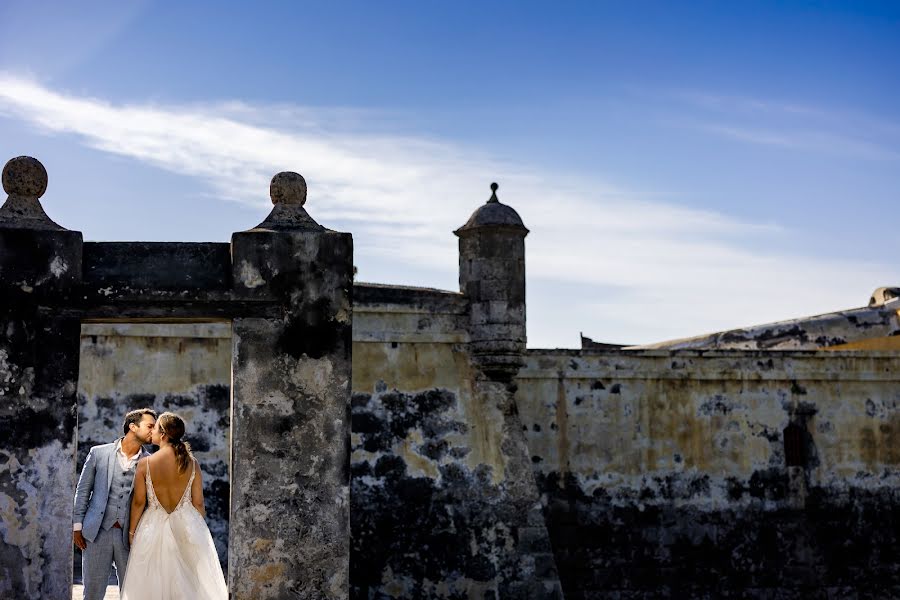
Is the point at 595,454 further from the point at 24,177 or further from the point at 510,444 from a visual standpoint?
the point at 24,177

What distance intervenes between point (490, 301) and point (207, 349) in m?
3.07

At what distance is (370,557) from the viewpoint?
1323 cm

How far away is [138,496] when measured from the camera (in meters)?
8.04

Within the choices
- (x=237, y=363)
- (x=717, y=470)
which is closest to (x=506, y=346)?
(x=717, y=470)

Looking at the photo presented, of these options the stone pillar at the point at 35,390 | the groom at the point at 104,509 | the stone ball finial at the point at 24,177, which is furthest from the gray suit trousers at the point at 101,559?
the stone ball finial at the point at 24,177

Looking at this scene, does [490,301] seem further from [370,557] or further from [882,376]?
[882,376]

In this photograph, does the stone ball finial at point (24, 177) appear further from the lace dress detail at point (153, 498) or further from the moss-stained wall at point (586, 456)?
the moss-stained wall at point (586, 456)

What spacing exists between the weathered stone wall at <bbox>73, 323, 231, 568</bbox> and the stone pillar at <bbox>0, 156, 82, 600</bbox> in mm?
5147

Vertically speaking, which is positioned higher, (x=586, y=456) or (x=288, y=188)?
(x=288, y=188)

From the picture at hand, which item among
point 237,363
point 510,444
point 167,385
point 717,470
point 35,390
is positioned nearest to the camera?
point 35,390

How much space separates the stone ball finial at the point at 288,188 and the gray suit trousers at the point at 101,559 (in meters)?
2.43

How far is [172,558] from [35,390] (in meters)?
1.38

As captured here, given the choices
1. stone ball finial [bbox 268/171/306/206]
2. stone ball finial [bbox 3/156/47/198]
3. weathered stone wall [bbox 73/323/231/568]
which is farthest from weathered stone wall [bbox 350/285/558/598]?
stone ball finial [bbox 3/156/47/198]

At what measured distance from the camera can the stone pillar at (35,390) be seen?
7637 mm
